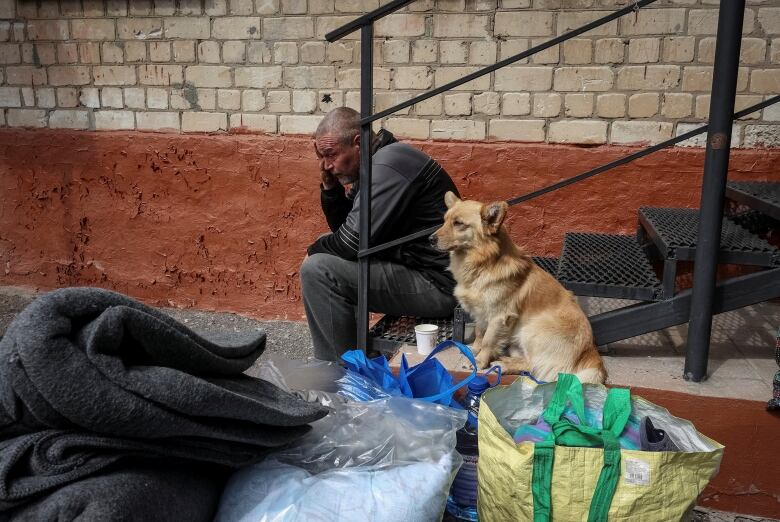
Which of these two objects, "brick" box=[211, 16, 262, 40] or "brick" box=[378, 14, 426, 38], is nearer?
"brick" box=[378, 14, 426, 38]

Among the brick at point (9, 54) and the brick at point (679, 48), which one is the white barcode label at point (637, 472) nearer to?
the brick at point (679, 48)

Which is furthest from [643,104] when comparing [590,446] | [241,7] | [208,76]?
[208,76]

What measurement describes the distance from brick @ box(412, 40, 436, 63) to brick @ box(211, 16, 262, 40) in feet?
4.21

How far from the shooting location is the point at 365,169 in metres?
2.69

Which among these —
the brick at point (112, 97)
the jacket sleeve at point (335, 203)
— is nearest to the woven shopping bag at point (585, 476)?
the jacket sleeve at point (335, 203)

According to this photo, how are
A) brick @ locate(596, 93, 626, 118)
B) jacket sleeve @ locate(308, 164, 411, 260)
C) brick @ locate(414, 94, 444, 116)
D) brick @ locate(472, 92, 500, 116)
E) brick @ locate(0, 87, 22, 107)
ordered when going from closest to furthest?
jacket sleeve @ locate(308, 164, 411, 260) → brick @ locate(596, 93, 626, 118) → brick @ locate(472, 92, 500, 116) → brick @ locate(414, 94, 444, 116) → brick @ locate(0, 87, 22, 107)

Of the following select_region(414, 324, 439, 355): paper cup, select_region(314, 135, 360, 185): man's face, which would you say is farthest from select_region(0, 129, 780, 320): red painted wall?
select_region(414, 324, 439, 355): paper cup

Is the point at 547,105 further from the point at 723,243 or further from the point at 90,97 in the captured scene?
the point at 90,97

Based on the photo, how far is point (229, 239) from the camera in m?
5.24

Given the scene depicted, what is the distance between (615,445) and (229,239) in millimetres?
4140

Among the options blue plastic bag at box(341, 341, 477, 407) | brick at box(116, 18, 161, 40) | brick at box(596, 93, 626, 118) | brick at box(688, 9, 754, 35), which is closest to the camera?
blue plastic bag at box(341, 341, 477, 407)

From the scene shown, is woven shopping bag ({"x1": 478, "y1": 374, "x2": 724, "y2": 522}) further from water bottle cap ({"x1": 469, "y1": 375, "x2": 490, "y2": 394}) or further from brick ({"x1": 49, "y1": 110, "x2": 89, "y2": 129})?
brick ({"x1": 49, "y1": 110, "x2": 89, "y2": 129})

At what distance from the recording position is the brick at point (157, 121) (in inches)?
207

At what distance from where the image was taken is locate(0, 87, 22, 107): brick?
5633 mm
